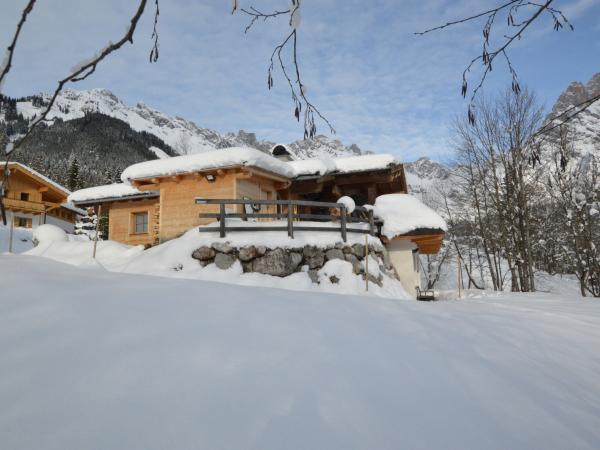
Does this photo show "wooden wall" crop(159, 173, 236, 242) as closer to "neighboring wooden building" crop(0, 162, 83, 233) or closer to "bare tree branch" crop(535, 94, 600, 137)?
"bare tree branch" crop(535, 94, 600, 137)

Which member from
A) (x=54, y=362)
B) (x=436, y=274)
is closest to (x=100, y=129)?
(x=436, y=274)

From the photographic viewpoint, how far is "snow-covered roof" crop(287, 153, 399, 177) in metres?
12.2

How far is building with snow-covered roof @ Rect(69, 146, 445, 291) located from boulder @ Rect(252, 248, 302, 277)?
33.7 inches

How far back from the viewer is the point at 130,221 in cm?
1619

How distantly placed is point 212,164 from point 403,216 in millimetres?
6113

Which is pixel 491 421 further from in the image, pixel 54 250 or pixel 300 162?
pixel 54 250

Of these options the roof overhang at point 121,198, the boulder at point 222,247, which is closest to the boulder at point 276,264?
the boulder at point 222,247

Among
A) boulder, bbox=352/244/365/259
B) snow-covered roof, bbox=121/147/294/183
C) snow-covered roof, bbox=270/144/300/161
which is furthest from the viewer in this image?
snow-covered roof, bbox=270/144/300/161

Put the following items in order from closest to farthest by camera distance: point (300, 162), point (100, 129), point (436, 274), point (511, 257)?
point (300, 162)
point (511, 257)
point (436, 274)
point (100, 129)

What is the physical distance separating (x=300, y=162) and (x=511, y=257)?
9604mm

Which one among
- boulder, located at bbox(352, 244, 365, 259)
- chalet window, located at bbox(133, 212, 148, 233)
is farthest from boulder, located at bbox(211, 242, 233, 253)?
chalet window, located at bbox(133, 212, 148, 233)

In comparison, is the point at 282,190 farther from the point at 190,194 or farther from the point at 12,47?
the point at 12,47

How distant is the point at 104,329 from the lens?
237 centimetres

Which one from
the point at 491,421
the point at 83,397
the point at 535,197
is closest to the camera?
the point at 83,397
